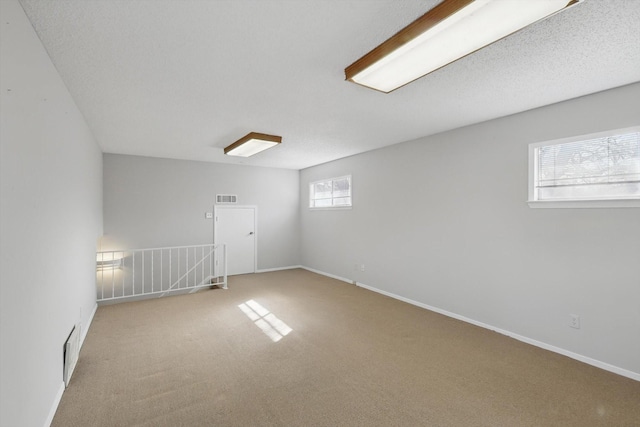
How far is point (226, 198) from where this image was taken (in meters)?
6.51

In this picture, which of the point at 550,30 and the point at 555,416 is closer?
the point at 550,30

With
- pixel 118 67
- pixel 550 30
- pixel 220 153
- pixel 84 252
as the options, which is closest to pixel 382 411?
pixel 550 30

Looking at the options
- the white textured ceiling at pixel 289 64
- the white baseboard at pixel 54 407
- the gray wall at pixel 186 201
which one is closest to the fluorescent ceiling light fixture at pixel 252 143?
the white textured ceiling at pixel 289 64

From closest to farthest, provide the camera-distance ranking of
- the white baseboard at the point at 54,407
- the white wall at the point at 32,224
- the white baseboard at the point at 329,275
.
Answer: the white wall at the point at 32,224, the white baseboard at the point at 54,407, the white baseboard at the point at 329,275

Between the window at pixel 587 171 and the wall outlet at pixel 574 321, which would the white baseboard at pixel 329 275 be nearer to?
the wall outlet at pixel 574 321

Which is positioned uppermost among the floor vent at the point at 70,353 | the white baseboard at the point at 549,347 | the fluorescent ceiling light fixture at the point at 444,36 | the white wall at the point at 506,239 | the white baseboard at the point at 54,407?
the fluorescent ceiling light fixture at the point at 444,36

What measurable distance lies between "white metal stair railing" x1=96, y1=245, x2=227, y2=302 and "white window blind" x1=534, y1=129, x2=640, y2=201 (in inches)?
196

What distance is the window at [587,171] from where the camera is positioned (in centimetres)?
255

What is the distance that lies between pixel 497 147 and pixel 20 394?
4.54 metres

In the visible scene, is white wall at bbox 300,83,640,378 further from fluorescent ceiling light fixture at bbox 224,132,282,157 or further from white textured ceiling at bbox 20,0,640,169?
fluorescent ceiling light fixture at bbox 224,132,282,157

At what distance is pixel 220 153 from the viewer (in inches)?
213

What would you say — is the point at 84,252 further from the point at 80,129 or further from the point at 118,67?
the point at 118,67

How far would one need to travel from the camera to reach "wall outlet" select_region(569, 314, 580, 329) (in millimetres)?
2815

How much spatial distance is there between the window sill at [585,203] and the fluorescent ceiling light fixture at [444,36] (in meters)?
2.05
